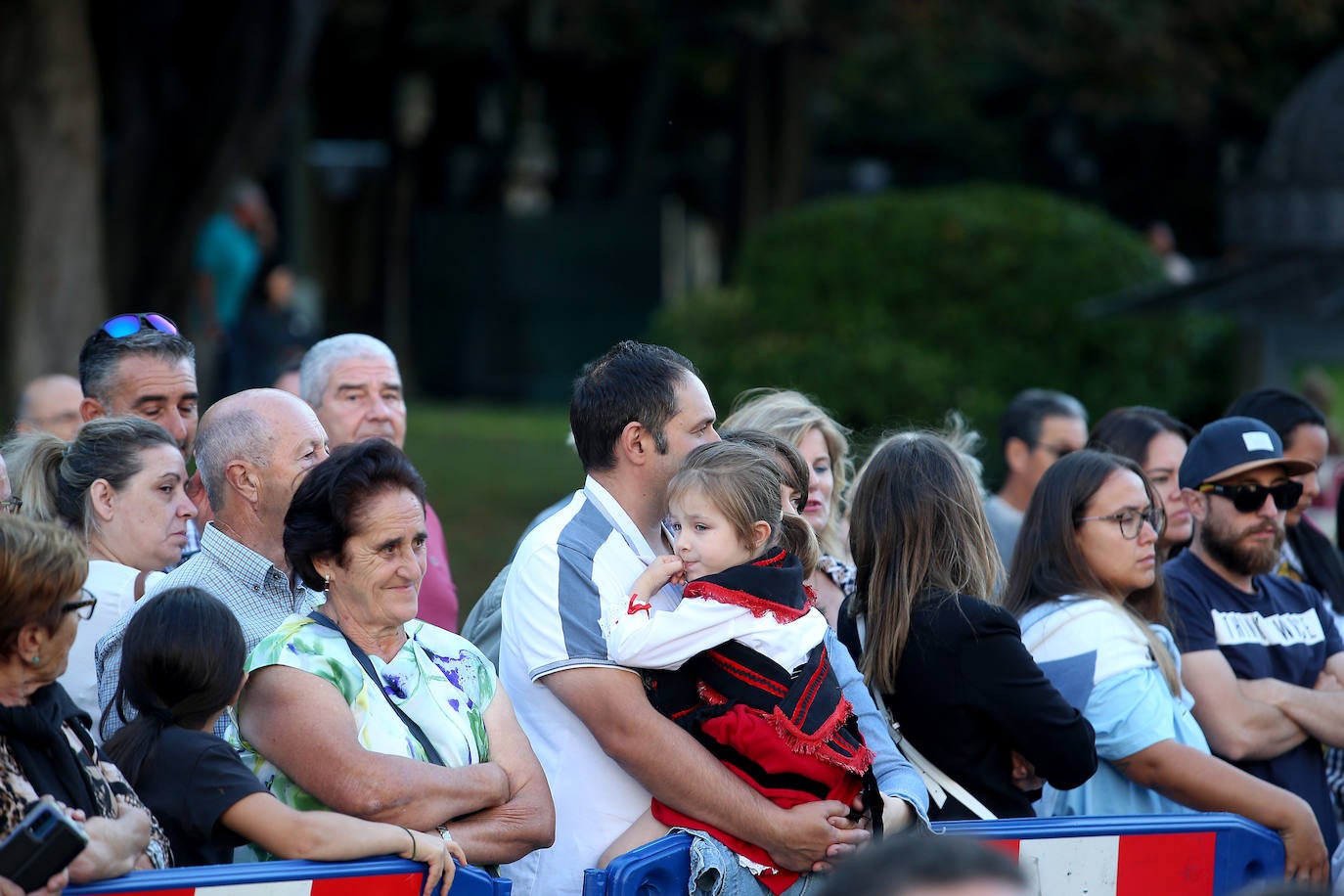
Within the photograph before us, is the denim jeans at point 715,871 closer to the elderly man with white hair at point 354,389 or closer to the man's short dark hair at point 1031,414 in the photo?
the elderly man with white hair at point 354,389

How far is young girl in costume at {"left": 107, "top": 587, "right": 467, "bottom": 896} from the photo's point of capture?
334 centimetres

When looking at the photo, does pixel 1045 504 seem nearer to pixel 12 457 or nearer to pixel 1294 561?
pixel 1294 561

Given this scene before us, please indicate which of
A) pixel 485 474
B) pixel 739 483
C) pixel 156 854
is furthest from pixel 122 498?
pixel 485 474

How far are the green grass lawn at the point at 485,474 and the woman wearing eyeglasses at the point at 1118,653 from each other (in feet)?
18.9

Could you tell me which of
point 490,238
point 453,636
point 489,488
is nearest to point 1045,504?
point 453,636

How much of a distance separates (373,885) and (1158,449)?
3.69 metres

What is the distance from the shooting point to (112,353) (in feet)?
17.0

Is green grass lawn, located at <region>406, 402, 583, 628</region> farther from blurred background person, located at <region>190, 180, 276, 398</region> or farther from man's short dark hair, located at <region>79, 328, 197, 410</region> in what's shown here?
man's short dark hair, located at <region>79, 328, 197, 410</region>

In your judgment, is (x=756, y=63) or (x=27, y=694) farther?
(x=756, y=63)

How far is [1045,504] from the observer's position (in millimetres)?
4660

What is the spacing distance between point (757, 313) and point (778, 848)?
31.9 ft

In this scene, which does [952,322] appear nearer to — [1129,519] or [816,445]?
[816,445]

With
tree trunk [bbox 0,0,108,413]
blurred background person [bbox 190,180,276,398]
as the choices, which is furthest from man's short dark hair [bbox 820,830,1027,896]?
blurred background person [bbox 190,180,276,398]

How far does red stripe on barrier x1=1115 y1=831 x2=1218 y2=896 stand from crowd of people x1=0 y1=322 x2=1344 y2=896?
222 millimetres
